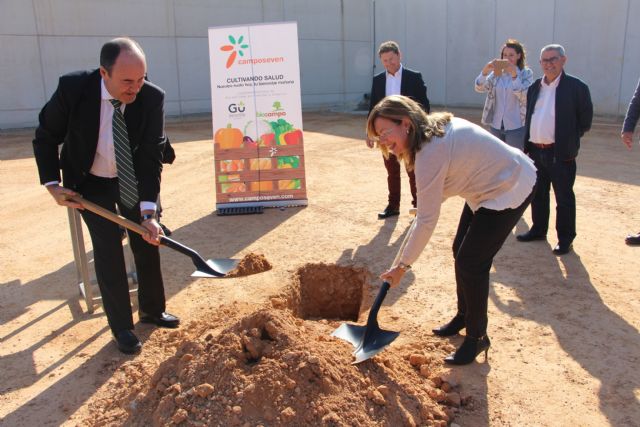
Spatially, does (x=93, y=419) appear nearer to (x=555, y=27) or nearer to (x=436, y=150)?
(x=436, y=150)

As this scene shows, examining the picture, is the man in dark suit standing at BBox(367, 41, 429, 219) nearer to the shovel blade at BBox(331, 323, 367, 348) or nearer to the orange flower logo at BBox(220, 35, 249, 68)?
the orange flower logo at BBox(220, 35, 249, 68)

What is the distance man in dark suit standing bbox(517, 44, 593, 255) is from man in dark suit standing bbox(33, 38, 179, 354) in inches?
139

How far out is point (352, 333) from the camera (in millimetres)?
3416

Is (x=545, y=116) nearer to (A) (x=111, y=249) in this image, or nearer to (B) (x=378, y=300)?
(B) (x=378, y=300)

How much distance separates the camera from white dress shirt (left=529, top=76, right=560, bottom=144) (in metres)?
5.17

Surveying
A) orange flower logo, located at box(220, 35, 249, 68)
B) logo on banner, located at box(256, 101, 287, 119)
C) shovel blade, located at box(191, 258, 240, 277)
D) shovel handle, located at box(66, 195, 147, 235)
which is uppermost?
orange flower logo, located at box(220, 35, 249, 68)

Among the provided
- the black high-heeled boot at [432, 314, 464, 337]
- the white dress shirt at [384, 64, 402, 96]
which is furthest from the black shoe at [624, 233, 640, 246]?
the white dress shirt at [384, 64, 402, 96]

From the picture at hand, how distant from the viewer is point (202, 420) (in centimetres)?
266

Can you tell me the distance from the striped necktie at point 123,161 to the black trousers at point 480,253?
2109 mm

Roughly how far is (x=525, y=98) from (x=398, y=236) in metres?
2.03

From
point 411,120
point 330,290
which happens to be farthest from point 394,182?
point 411,120

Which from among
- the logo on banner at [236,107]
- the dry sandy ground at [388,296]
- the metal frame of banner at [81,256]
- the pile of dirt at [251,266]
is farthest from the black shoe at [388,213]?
the metal frame of banner at [81,256]

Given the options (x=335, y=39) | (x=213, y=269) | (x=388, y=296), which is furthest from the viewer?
(x=335, y=39)

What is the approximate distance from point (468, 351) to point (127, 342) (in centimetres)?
219
